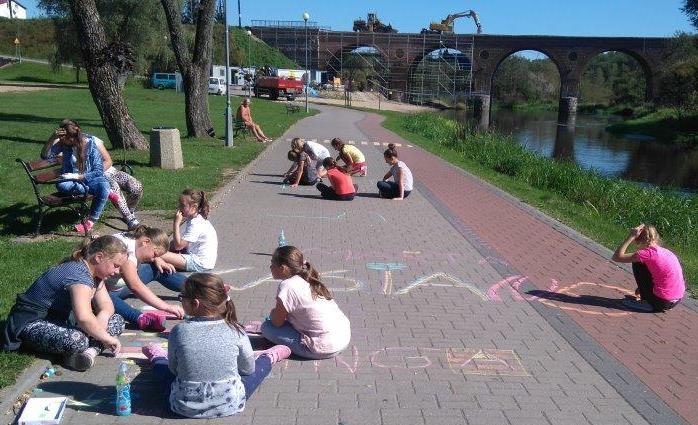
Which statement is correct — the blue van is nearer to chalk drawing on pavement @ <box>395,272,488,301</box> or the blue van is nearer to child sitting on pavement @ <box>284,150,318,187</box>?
child sitting on pavement @ <box>284,150,318,187</box>

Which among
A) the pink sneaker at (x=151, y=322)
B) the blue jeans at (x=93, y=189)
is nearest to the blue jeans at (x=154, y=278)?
the pink sneaker at (x=151, y=322)

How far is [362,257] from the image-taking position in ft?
25.4

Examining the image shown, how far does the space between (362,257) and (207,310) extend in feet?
13.0

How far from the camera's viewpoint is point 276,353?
465 cm

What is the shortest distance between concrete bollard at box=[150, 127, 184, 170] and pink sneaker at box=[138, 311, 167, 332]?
8.34 m

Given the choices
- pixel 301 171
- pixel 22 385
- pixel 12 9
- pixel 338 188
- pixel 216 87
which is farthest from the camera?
pixel 12 9

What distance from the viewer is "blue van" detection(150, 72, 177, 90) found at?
5662 cm

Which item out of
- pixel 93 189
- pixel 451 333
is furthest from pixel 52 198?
pixel 451 333

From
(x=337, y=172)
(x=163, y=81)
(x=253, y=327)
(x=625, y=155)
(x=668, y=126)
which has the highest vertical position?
(x=163, y=81)

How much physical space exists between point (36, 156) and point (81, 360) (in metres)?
10.4

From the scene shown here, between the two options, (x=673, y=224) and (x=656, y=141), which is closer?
(x=673, y=224)

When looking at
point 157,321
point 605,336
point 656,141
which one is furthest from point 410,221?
point 656,141

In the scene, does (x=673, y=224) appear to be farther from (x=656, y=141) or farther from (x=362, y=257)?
(x=656, y=141)

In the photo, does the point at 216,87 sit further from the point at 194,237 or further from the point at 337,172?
the point at 194,237
